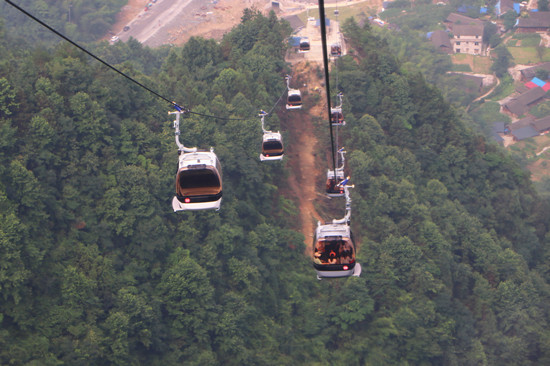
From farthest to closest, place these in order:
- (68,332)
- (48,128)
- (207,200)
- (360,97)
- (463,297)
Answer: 1. (360,97)
2. (463,297)
3. (48,128)
4. (68,332)
5. (207,200)

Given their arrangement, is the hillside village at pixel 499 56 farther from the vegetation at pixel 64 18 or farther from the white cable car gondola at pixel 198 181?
the white cable car gondola at pixel 198 181

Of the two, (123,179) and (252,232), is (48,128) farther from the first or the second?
(252,232)

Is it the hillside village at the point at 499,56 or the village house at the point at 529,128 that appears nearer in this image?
the village house at the point at 529,128

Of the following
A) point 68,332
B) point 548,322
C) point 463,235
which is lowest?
point 548,322

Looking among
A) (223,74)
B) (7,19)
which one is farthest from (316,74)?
(7,19)

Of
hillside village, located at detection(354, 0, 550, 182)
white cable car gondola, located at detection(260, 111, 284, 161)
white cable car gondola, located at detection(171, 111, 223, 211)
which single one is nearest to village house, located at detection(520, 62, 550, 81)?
hillside village, located at detection(354, 0, 550, 182)

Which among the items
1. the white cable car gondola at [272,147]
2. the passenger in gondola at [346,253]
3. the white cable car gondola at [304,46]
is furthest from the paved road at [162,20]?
the passenger in gondola at [346,253]
